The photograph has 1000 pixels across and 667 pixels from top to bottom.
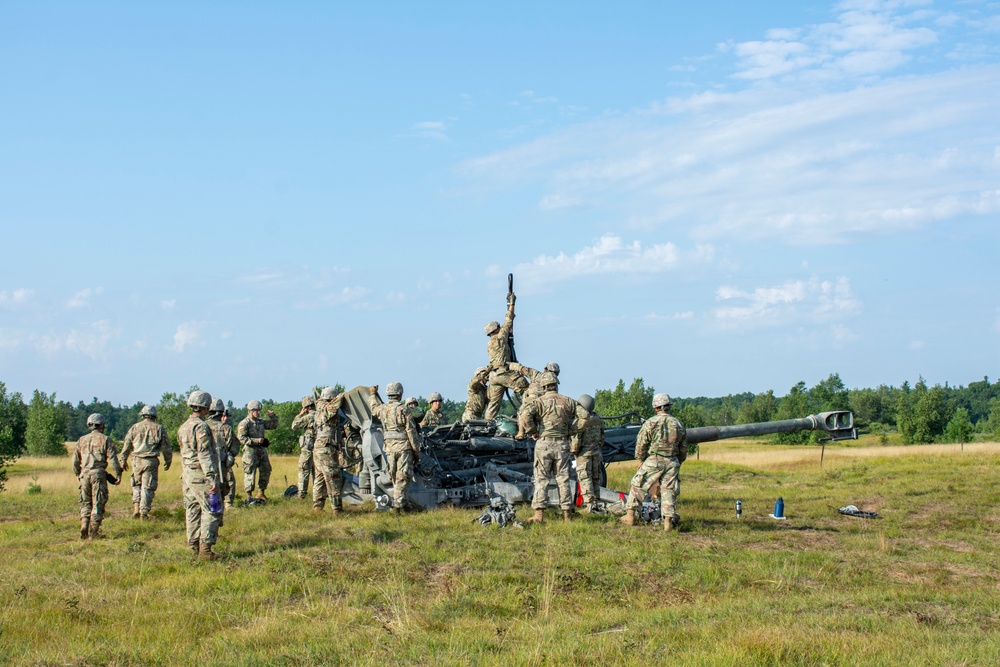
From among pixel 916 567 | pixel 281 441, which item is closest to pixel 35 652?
pixel 916 567

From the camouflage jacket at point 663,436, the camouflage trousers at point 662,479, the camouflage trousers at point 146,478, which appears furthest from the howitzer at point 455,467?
the camouflage trousers at point 146,478

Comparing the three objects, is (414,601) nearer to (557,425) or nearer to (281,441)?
(557,425)

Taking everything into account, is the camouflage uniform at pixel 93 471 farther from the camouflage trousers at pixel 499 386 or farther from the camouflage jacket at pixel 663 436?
the camouflage jacket at pixel 663 436

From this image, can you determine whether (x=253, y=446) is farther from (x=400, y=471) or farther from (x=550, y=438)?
(x=550, y=438)

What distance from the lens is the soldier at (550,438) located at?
1367 cm

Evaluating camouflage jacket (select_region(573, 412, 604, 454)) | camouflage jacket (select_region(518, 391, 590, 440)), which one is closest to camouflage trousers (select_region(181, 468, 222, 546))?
camouflage jacket (select_region(518, 391, 590, 440))

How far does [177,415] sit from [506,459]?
100 feet

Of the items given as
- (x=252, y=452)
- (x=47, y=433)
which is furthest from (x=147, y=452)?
(x=47, y=433)

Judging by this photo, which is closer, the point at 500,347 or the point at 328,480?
the point at 328,480

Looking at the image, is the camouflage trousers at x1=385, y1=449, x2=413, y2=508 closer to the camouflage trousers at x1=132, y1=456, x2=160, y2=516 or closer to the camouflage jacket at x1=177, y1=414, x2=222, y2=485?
the camouflage jacket at x1=177, y1=414, x2=222, y2=485

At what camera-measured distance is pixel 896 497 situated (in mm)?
18234

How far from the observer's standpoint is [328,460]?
14953 millimetres

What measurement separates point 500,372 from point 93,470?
7.55 m

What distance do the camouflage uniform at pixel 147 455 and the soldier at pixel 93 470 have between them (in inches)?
65.6
